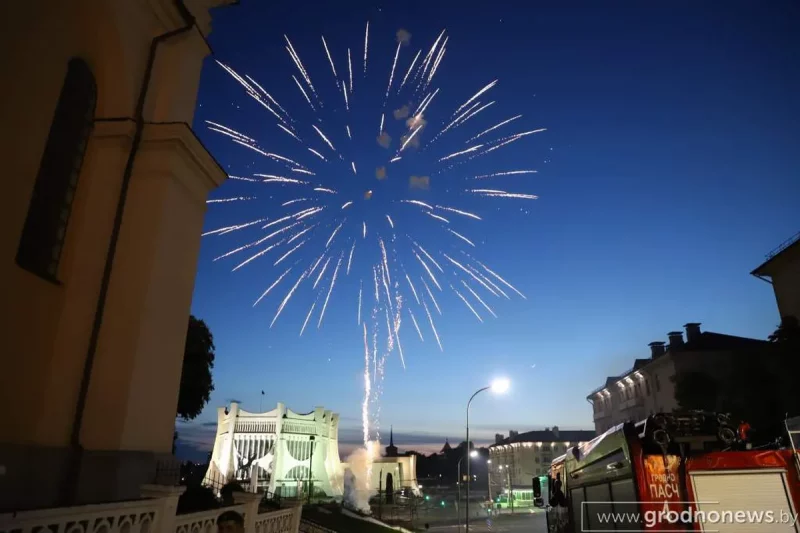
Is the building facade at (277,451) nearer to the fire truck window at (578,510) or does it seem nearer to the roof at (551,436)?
the fire truck window at (578,510)

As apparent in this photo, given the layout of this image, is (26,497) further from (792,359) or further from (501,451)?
(501,451)

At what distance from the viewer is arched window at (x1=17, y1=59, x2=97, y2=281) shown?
8344 mm

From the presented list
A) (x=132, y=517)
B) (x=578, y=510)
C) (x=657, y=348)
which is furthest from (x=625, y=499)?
(x=657, y=348)

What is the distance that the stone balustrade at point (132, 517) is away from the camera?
415 cm

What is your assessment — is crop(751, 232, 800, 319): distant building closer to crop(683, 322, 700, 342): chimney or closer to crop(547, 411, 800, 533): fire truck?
crop(683, 322, 700, 342): chimney

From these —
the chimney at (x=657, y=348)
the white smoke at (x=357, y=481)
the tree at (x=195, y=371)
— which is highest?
the chimney at (x=657, y=348)

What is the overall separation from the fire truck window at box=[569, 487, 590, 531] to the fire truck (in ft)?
5.31

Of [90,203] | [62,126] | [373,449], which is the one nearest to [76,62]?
[62,126]

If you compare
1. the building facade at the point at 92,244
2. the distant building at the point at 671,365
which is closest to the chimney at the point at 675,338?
the distant building at the point at 671,365

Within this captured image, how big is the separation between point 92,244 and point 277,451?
144ft

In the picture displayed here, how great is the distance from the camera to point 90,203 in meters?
9.32

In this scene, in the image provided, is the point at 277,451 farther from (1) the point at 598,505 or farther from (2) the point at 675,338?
(1) the point at 598,505

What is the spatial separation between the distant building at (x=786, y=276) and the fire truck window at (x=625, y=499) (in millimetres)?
40453

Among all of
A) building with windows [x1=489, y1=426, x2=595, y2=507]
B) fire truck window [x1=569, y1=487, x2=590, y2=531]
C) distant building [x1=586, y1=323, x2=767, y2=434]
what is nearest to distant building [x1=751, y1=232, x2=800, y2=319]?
distant building [x1=586, y1=323, x2=767, y2=434]
